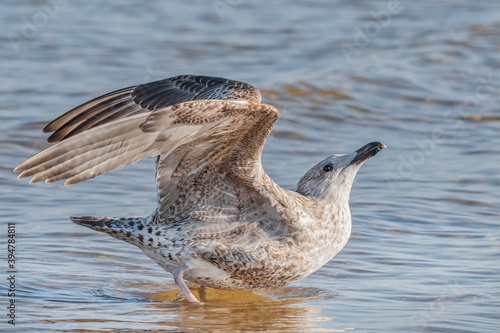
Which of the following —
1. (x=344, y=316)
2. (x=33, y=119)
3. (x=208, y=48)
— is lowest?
A: (x=344, y=316)

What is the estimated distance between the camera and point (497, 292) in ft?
18.6

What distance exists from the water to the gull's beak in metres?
0.76

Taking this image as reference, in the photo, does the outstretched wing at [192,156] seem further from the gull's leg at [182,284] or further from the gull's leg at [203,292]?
the gull's leg at [203,292]

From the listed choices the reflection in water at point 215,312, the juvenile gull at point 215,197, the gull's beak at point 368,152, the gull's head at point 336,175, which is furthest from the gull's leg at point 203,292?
the gull's beak at point 368,152

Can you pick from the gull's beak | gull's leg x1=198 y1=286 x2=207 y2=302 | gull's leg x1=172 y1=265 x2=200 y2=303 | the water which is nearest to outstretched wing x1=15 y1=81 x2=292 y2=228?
gull's leg x1=172 y1=265 x2=200 y2=303

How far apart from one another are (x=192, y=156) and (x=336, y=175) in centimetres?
118

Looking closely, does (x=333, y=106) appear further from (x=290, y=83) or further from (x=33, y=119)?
(x=33, y=119)

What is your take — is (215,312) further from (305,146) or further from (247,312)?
(305,146)

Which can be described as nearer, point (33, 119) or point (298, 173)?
point (298, 173)

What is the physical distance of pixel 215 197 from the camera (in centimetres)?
566

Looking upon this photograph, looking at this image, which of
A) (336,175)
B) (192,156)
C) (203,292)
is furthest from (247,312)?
(336,175)

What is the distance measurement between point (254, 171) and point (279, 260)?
582 mm

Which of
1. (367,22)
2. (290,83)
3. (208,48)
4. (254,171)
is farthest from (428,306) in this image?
(367,22)

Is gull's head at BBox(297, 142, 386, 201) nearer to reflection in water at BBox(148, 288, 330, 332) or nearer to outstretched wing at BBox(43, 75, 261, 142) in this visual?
reflection in water at BBox(148, 288, 330, 332)
